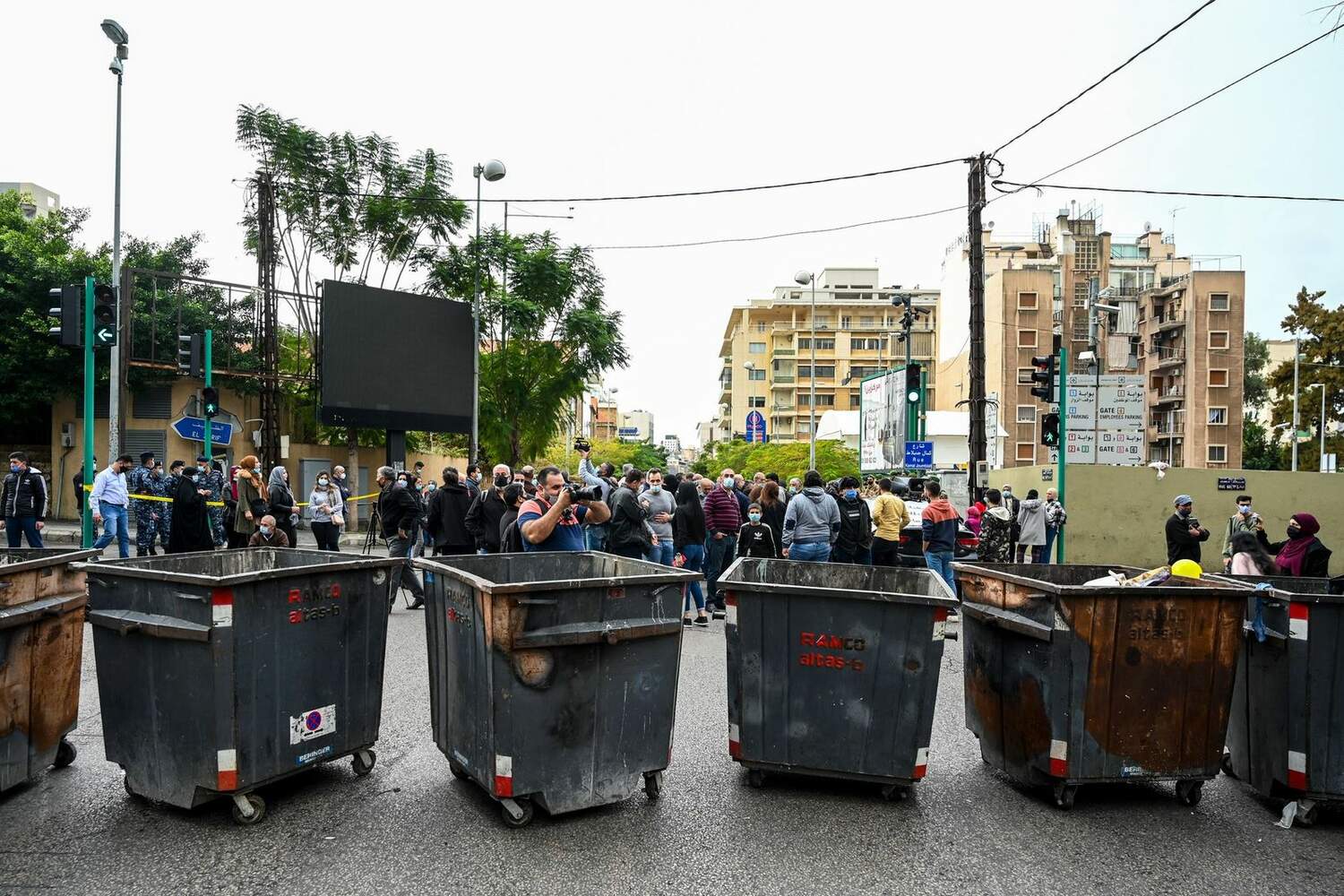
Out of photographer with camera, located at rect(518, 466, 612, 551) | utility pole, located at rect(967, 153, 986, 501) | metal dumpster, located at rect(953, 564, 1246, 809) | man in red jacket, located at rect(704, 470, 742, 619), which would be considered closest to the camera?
metal dumpster, located at rect(953, 564, 1246, 809)

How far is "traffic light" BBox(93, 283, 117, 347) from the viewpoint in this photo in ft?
49.9

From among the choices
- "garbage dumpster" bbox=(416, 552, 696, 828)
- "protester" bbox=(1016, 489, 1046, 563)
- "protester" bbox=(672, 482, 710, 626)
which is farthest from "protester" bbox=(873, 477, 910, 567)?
"garbage dumpster" bbox=(416, 552, 696, 828)

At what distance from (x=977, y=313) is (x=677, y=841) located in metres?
15.1

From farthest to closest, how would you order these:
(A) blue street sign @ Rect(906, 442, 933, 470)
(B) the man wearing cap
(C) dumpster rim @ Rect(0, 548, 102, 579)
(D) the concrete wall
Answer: (A) blue street sign @ Rect(906, 442, 933, 470)
(D) the concrete wall
(B) the man wearing cap
(C) dumpster rim @ Rect(0, 548, 102, 579)

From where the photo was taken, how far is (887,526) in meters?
12.9

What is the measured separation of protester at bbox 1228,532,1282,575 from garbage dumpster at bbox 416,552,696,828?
552 centimetres

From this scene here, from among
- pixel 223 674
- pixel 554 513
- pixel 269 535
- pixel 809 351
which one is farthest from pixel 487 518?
pixel 809 351

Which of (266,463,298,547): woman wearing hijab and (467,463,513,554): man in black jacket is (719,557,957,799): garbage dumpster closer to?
(467,463,513,554): man in black jacket

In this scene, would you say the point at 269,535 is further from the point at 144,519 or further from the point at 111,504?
the point at 144,519

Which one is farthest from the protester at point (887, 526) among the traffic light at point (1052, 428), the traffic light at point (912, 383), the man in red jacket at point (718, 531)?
the traffic light at point (912, 383)

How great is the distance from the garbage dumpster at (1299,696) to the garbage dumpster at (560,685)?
317cm

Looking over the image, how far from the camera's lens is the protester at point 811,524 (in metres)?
11.5

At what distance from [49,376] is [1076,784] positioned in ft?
97.5

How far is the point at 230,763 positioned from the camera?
468 centimetres
